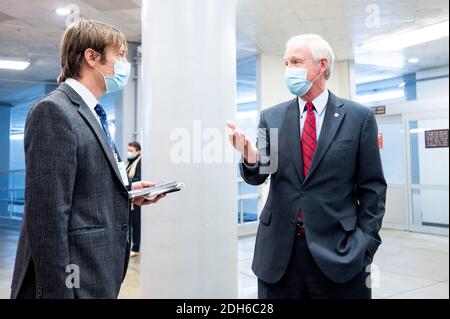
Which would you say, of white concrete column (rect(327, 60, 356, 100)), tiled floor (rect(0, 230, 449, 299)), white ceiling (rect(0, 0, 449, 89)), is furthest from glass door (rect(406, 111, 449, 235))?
white concrete column (rect(327, 60, 356, 100))

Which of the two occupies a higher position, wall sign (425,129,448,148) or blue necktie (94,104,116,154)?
wall sign (425,129,448,148)

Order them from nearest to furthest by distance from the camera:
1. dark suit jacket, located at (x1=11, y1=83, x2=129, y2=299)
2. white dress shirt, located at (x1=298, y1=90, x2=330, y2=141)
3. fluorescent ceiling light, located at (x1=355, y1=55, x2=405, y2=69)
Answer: dark suit jacket, located at (x1=11, y1=83, x2=129, y2=299) < white dress shirt, located at (x1=298, y1=90, x2=330, y2=141) < fluorescent ceiling light, located at (x1=355, y1=55, x2=405, y2=69)

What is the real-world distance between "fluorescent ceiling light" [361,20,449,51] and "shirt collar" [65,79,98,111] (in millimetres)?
1925

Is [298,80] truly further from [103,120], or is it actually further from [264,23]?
[264,23]

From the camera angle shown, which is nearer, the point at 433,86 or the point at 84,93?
the point at 84,93

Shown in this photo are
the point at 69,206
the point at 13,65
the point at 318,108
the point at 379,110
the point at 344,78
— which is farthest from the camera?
the point at 379,110

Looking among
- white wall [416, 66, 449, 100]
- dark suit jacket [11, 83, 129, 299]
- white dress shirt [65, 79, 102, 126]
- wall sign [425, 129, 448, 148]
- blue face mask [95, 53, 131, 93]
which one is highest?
white wall [416, 66, 449, 100]

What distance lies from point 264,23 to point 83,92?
7.19 feet

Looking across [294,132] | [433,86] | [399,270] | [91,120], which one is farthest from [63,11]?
[433,86]

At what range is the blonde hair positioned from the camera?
1.14m

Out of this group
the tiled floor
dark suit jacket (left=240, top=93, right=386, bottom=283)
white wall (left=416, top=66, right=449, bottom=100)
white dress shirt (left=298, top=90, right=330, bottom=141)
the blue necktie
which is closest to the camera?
the blue necktie

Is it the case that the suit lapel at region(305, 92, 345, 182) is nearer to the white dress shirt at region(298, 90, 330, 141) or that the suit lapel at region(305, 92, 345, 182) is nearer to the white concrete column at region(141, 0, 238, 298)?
the white dress shirt at region(298, 90, 330, 141)

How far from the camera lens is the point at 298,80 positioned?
1399 mm

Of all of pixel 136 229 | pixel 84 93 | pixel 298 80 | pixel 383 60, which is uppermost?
pixel 383 60
